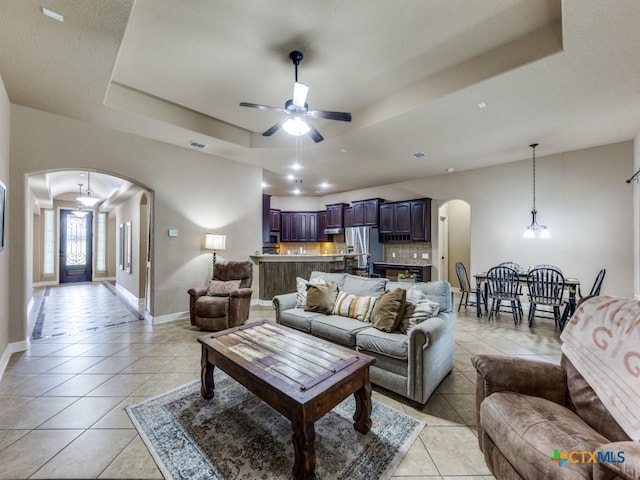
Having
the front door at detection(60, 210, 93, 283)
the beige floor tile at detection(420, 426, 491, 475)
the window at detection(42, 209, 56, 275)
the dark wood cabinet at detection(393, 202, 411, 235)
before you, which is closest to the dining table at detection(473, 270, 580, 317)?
the dark wood cabinet at detection(393, 202, 411, 235)

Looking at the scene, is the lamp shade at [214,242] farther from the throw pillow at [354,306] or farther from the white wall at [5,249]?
the throw pillow at [354,306]

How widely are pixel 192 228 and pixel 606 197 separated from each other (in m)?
7.31

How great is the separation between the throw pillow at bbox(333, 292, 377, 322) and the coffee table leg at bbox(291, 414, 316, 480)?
1.61 meters

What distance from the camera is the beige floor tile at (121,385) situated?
2.52 metres

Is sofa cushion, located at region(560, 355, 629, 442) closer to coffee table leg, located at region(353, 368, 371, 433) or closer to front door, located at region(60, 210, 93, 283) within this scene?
coffee table leg, located at region(353, 368, 371, 433)

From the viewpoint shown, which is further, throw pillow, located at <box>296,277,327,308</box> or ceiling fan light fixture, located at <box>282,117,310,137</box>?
throw pillow, located at <box>296,277,327,308</box>

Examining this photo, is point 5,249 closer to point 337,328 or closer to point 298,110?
point 298,110

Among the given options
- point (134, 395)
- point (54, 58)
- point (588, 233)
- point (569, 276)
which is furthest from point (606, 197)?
point (54, 58)

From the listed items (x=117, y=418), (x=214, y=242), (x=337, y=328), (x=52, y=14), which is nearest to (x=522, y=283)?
(x=337, y=328)

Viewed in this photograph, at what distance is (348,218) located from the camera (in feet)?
28.4

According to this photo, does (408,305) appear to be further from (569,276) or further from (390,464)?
(569,276)

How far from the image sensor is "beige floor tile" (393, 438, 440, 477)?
168 centimetres

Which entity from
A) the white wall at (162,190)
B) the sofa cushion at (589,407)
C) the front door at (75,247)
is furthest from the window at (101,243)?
the sofa cushion at (589,407)

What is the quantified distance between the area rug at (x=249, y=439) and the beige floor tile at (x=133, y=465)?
1.6 inches
